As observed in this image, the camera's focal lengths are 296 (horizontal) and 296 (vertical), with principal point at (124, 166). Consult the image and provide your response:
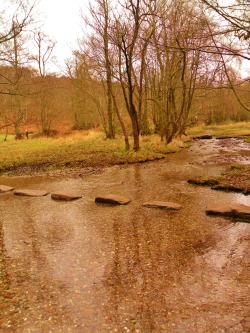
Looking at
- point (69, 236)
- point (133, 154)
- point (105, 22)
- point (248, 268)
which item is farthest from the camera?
point (105, 22)

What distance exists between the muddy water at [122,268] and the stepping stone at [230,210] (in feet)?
0.74

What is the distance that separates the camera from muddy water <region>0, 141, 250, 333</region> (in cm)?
303

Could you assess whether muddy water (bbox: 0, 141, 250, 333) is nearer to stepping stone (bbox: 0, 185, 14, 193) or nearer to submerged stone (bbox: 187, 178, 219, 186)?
submerged stone (bbox: 187, 178, 219, 186)

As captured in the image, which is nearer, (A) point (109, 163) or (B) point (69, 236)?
(B) point (69, 236)

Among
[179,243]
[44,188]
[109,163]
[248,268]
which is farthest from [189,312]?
[109,163]

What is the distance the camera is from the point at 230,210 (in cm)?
601

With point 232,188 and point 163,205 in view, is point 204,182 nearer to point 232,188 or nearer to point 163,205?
point 232,188

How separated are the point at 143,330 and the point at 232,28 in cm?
759

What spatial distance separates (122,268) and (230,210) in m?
2.95

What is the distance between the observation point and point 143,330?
2842 mm

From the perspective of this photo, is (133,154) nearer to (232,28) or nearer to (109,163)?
(109,163)

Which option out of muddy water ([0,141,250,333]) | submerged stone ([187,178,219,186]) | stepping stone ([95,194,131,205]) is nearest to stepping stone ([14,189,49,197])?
muddy water ([0,141,250,333])

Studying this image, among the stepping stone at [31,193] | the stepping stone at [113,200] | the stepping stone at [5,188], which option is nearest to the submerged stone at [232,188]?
the stepping stone at [113,200]

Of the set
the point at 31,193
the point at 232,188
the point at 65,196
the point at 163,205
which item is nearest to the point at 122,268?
the point at 163,205
